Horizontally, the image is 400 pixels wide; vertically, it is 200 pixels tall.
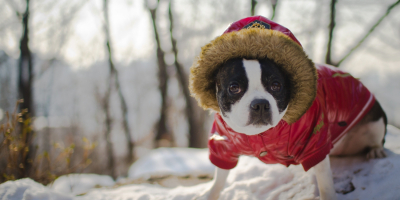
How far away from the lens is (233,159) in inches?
67.0

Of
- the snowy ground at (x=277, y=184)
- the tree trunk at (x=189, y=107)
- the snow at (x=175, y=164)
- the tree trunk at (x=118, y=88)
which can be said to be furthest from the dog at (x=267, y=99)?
the tree trunk at (x=118, y=88)

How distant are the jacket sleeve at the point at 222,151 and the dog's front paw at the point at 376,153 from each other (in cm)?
116

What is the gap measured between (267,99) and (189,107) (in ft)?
18.8

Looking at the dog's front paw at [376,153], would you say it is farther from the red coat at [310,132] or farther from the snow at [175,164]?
the snow at [175,164]

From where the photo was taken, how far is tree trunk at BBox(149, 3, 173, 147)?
6.72 metres

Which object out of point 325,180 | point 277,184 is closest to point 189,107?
point 277,184

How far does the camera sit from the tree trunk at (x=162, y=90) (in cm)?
672

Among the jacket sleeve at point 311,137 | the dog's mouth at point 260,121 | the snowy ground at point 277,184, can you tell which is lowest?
the snowy ground at point 277,184

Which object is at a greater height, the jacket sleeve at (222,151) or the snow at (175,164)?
the jacket sleeve at (222,151)

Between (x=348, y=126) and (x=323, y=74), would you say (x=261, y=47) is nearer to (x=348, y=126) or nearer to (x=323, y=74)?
(x=323, y=74)

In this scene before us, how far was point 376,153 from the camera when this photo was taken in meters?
1.81

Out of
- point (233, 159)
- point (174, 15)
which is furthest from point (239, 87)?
point (174, 15)

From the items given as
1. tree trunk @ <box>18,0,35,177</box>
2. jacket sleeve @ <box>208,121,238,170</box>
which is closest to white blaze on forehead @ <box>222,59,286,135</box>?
jacket sleeve @ <box>208,121,238,170</box>

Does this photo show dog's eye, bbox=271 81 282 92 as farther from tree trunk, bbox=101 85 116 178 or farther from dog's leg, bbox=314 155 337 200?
tree trunk, bbox=101 85 116 178
